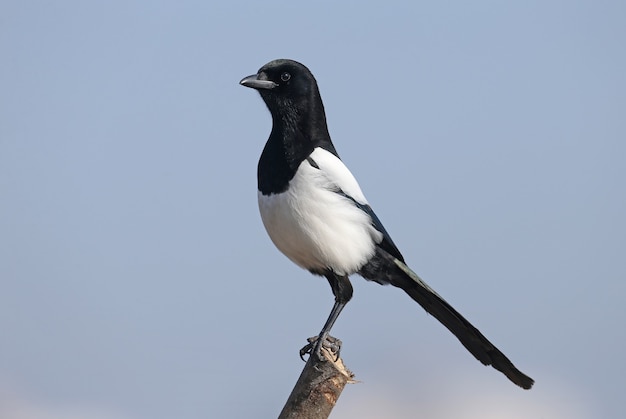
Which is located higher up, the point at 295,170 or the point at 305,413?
the point at 295,170

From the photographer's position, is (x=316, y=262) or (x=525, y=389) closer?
(x=316, y=262)

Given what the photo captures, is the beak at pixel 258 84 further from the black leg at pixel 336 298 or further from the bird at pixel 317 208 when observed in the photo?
the black leg at pixel 336 298

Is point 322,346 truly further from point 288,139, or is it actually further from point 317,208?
point 288,139

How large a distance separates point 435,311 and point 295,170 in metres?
0.75

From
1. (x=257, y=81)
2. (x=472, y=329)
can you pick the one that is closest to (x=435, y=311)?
(x=472, y=329)

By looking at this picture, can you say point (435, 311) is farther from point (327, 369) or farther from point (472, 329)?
point (327, 369)

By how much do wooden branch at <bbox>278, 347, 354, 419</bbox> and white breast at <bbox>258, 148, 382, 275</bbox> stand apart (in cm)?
33

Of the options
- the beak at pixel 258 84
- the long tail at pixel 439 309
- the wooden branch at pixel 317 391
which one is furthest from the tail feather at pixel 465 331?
the beak at pixel 258 84

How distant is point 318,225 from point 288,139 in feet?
1.04

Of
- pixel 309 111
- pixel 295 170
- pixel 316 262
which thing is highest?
pixel 309 111

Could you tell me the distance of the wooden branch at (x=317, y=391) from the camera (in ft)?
9.04

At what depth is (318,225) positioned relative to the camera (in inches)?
111

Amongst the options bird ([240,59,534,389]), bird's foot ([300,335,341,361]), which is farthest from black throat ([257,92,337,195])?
bird's foot ([300,335,341,361])

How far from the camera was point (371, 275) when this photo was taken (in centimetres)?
299
